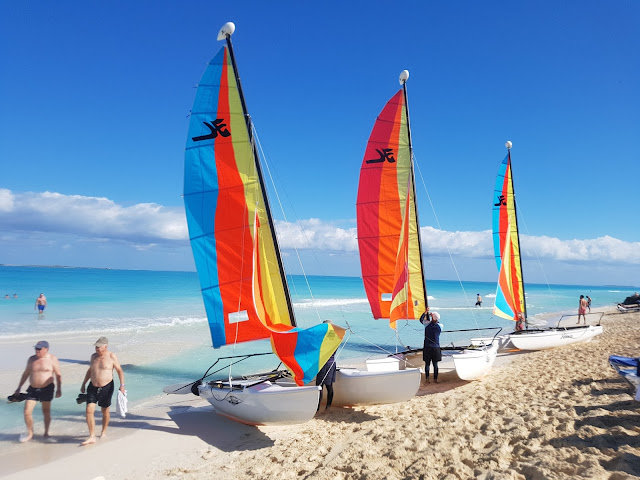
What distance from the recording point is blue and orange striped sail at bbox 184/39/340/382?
6.41 metres

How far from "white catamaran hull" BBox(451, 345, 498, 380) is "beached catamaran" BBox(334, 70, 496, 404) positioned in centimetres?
180

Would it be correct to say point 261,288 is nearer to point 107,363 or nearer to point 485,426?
point 107,363

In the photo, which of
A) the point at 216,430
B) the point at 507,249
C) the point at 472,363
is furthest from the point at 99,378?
the point at 507,249

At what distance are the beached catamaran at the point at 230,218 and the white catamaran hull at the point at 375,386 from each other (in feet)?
2.88

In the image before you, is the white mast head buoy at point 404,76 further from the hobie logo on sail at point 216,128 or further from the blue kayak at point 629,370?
the blue kayak at point 629,370

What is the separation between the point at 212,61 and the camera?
6535mm

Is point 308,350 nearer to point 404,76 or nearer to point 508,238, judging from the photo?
point 404,76

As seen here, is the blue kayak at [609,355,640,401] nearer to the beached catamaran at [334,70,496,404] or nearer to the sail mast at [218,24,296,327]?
the beached catamaran at [334,70,496,404]

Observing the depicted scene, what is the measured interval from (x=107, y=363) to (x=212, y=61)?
4830 millimetres

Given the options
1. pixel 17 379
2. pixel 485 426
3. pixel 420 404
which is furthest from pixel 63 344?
pixel 485 426

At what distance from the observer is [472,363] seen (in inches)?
301

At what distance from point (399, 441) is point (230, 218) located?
4045mm

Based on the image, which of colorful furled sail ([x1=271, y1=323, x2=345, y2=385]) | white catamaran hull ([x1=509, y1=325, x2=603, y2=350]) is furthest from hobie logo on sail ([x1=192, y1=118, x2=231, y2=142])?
white catamaran hull ([x1=509, y1=325, x2=603, y2=350])

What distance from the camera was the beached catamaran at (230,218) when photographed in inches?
252
